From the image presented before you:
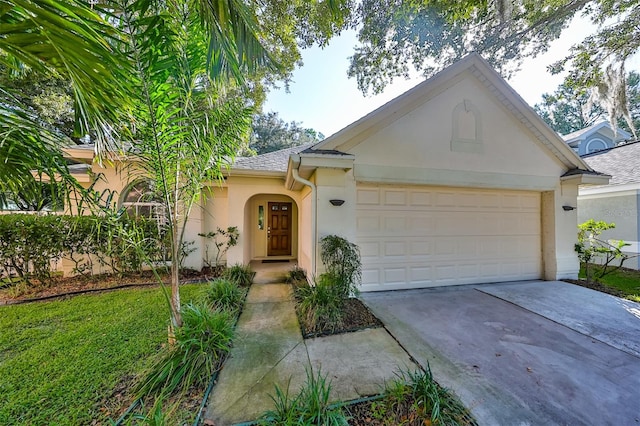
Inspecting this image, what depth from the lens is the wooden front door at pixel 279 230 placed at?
9852 millimetres

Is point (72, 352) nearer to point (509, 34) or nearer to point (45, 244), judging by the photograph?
point (45, 244)

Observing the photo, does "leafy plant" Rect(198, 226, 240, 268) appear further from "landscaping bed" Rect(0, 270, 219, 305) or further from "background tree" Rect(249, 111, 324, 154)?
"background tree" Rect(249, 111, 324, 154)

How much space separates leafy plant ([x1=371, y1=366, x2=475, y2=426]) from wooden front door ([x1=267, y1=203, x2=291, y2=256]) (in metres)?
7.92

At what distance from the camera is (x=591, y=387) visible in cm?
266

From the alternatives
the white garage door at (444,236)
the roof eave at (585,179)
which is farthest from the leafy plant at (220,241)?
the roof eave at (585,179)

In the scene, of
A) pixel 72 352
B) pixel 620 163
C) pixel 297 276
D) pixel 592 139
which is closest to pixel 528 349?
pixel 297 276

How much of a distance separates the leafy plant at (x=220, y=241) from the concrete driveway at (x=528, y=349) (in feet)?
14.6

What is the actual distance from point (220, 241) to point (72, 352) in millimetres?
4614

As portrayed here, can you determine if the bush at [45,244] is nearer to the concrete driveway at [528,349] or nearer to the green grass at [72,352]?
the green grass at [72,352]

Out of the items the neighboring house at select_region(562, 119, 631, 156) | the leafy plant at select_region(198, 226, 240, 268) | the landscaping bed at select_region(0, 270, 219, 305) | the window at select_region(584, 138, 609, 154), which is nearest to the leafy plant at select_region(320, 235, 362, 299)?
the leafy plant at select_region(198, 226, 240, 268)

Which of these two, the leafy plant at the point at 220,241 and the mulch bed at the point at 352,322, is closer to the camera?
the mulch bed at the point at 352,322

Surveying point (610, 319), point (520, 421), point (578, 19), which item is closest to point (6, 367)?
point (520, 421)

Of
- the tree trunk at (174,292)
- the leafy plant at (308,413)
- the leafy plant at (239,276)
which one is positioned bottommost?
the leafy plant at (308,413)

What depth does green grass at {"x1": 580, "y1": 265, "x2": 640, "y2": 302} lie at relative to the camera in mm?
5748
